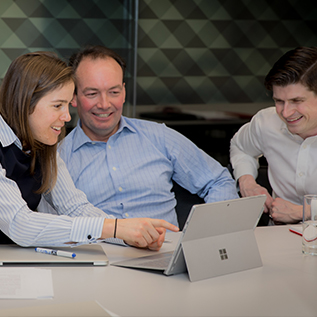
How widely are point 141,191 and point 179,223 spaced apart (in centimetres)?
27

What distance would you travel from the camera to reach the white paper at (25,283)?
106 cm

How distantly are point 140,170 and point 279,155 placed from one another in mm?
667

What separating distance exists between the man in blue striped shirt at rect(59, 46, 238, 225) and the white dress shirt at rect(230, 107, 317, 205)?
23 cm

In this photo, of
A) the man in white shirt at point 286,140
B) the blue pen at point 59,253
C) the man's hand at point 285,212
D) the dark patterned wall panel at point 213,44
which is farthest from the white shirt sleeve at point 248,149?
the dark patterned wall panel at point 213,44

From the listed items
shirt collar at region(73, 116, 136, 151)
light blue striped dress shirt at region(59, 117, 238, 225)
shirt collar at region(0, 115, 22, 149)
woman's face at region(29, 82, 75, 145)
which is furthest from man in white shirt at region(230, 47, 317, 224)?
shirt collar at region(0, 115, 22, 149)

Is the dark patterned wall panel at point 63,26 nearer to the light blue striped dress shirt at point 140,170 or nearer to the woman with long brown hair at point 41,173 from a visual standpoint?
the light blue striped dress shirt at point 140,170

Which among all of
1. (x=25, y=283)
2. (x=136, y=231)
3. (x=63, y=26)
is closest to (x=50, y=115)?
(x=136, y=231)

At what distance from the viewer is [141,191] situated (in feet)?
6.75

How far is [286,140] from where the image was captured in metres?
2.14

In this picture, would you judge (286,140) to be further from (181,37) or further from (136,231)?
(181,37)

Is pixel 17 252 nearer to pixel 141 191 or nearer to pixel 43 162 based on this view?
pixel 43 162

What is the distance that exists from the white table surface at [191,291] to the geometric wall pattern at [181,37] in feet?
7.67

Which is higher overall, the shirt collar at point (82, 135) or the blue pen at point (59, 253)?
the shirt collar at point (82, 135)

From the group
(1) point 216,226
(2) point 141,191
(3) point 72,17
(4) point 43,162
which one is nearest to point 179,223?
(2) point 141,191
